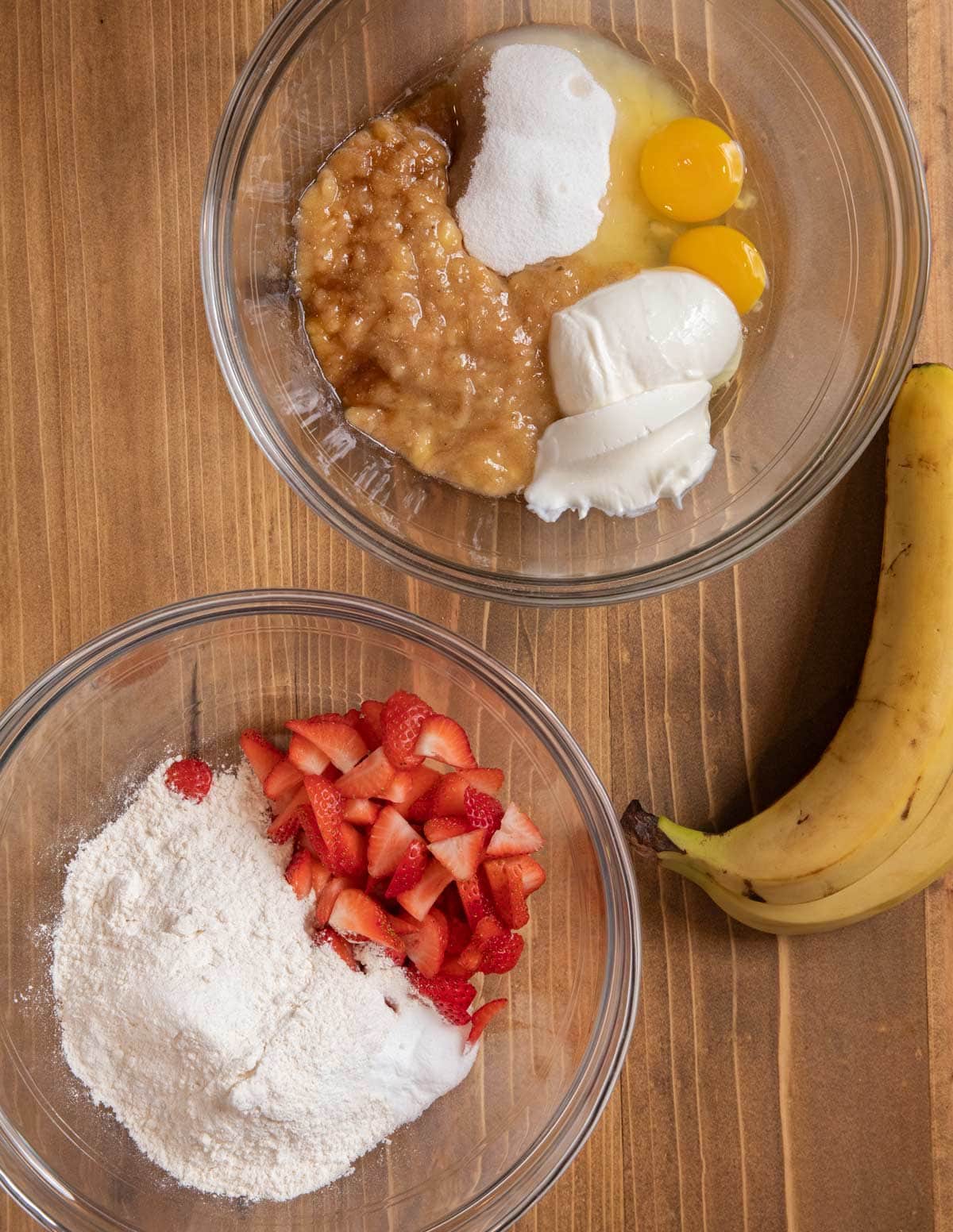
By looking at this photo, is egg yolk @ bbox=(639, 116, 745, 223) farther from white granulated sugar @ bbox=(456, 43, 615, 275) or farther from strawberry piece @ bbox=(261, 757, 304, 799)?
strawberry piece @ bbox=(261, 757, 304, 799)

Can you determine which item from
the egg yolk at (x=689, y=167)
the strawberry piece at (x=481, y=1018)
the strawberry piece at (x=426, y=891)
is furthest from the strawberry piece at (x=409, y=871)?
the egg yolk at (x=689, y=167)

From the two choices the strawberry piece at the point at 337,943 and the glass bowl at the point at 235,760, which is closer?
the strawberry piece at the point at 337,943

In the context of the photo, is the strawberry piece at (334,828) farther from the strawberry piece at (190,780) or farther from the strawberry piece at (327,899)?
the strawberry piece at (190,780)

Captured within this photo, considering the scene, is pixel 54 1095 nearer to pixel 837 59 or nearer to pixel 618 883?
pixel 618 883

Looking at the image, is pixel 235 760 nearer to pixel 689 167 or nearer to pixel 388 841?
pixel 388 841

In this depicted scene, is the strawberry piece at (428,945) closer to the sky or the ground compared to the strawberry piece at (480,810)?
closer to the ground

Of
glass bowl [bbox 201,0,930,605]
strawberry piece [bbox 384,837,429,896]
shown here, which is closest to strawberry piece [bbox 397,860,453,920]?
Answer: strawberry piece [bbox 384,837,429,896]

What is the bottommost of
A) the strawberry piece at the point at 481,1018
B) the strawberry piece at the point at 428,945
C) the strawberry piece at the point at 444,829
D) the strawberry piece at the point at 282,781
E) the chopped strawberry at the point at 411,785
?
the strawberry piece at the point at 481,1018

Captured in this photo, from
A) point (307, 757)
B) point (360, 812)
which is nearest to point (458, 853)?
point (360, 812)
